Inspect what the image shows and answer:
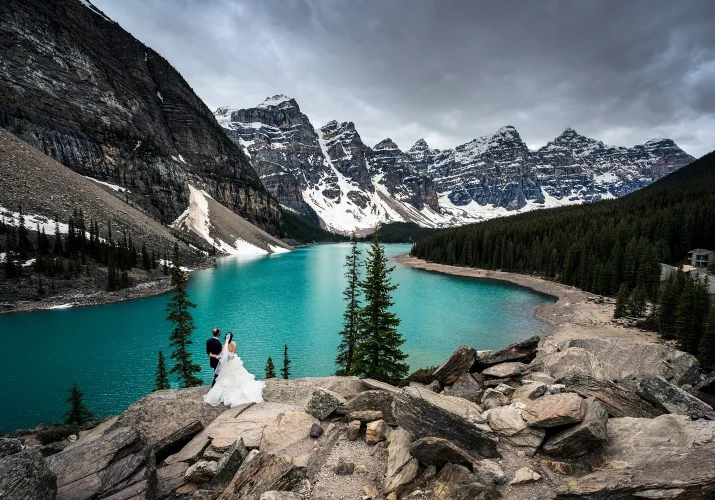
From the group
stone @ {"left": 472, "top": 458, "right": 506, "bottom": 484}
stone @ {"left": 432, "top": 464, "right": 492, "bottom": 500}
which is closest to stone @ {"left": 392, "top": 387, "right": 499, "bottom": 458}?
stone @ {"left": 472, "top": 458, "right": 506, "bottom": 484}

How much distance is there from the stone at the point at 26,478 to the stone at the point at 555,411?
10291 millimetres

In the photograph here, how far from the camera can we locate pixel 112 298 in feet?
184

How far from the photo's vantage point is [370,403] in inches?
405

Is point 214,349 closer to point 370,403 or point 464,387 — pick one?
point 370,403

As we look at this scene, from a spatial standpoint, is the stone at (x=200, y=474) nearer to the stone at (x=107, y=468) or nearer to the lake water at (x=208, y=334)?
the stone at (x=107, y=468)

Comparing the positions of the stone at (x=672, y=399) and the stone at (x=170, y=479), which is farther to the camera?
the stone at (x=672, y=399)

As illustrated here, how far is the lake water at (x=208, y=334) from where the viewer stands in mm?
25516

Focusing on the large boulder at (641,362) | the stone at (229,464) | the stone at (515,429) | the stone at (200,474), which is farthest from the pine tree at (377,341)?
the stone at (200,474)

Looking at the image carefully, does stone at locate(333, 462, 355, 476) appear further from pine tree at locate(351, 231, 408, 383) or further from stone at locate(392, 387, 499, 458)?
pine tree at locate(351, 231, 408, 383)

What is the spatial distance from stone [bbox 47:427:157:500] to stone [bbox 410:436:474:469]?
6.15 metres

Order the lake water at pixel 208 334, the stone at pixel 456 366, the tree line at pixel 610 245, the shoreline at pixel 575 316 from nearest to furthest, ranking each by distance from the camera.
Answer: the stone at pixel 456 366 < the lake water at pixel 208 334 < the shoreline at pixel 575 316 < the tree line at pixel 610 245

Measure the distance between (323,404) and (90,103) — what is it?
171 meters

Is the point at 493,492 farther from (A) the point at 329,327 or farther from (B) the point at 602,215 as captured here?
(B) the point at 602,215

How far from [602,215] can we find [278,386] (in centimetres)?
11842
